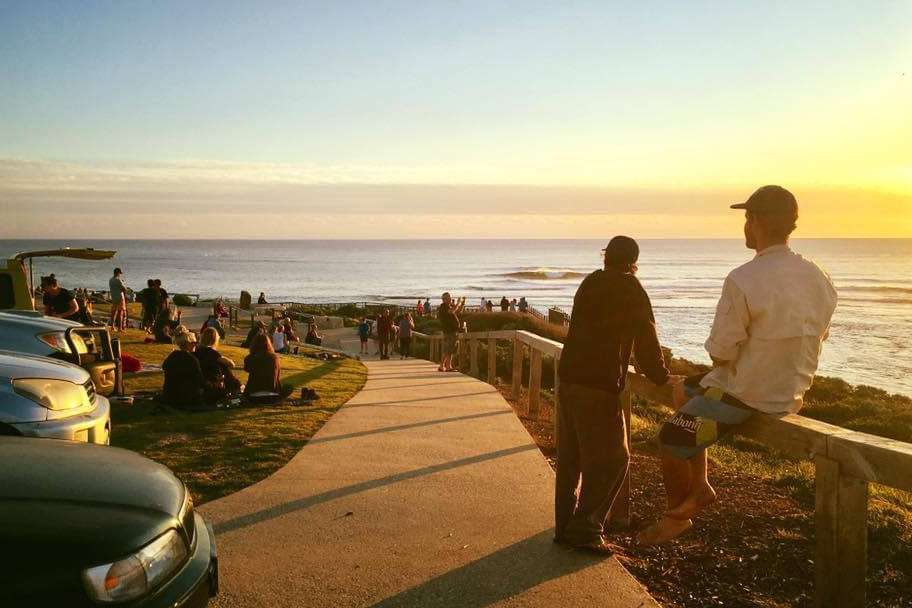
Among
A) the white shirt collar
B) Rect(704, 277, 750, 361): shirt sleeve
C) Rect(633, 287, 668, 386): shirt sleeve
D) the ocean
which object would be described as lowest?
the ocean

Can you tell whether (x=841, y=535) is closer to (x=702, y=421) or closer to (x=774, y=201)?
(x=702, y=421)

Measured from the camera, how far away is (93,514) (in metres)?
2.95

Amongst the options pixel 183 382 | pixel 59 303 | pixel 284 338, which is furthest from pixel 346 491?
pixel 284 338

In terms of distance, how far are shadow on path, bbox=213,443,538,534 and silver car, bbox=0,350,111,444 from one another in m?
1.17

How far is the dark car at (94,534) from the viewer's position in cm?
264

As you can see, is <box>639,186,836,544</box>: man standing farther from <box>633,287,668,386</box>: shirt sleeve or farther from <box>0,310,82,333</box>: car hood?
<box>0,310,82,333</box>: car hood

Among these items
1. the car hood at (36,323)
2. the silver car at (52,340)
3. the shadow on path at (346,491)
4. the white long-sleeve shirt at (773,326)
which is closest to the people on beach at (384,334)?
the silver car at (52,340)

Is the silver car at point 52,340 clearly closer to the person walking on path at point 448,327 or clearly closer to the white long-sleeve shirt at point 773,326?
the white long-sleeve shirt at point 773,326

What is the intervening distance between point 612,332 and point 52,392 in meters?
3.59

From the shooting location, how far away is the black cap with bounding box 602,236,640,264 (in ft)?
14.9

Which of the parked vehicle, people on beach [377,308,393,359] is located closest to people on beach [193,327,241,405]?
the parked vehicle

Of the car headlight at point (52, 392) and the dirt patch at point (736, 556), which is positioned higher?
the car headlight at point (52, 392)

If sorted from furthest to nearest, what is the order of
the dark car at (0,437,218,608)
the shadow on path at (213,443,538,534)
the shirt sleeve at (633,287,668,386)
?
the shadow on path at (213,443,538,534) < the shirt sleeve at (633,287,668,386) < the dark car at (0,437,218,608)

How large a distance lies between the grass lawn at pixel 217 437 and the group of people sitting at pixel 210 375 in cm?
27
